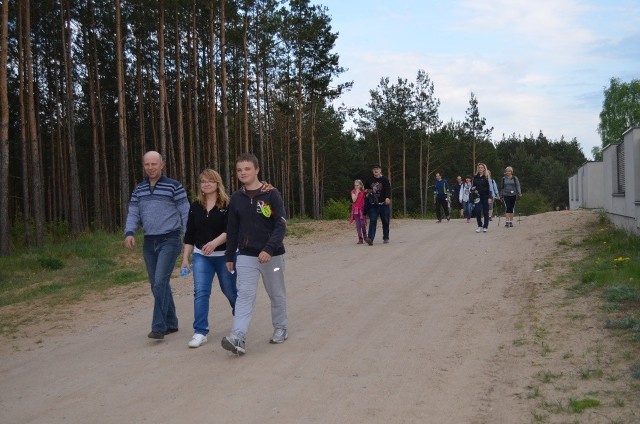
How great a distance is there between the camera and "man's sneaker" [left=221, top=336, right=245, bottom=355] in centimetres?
709

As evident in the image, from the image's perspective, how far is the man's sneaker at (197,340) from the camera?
25.5ft

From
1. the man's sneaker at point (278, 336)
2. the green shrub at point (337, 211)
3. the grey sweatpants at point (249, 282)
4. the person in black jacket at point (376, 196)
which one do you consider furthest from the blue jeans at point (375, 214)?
the green shrub at point (337, 211)

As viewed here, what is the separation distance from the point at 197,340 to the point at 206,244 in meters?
1.06

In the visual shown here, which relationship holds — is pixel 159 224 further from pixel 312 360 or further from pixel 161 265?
pixel 312 360

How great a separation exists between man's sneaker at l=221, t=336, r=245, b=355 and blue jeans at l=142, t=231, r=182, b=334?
1354mm

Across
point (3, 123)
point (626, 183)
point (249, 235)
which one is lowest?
point (249, 235)

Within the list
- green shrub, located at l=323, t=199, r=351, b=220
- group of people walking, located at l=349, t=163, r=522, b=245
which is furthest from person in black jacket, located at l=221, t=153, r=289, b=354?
green shrub, located at l=323, t=199, r=351, b=220

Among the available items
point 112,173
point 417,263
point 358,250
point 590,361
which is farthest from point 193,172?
point 590,361

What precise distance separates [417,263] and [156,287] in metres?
6.99

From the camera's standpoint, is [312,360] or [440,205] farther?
[440,205]

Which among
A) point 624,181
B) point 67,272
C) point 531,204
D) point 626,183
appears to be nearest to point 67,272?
point 67,272

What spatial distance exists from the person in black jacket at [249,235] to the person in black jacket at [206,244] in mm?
543

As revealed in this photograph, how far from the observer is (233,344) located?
23.3 ft

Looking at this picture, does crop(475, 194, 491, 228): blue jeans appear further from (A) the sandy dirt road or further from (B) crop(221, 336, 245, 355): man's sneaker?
(B) crop(221, 336, 245, 355): man's sneaker
